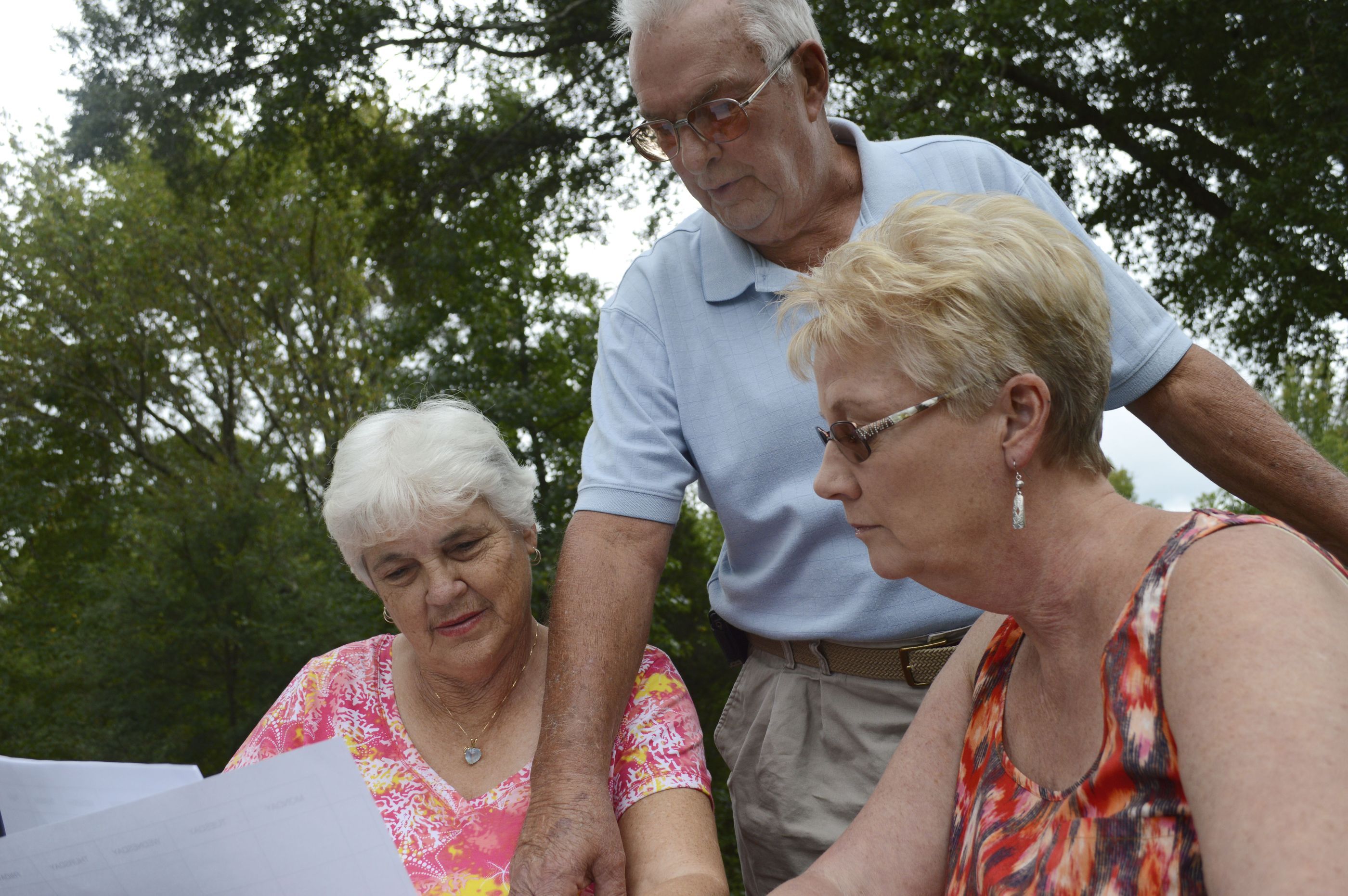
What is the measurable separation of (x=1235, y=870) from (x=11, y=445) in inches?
687

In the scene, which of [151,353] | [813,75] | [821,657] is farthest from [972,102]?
[151,353]

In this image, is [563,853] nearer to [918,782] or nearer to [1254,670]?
[918,782]

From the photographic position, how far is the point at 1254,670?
1.07 m

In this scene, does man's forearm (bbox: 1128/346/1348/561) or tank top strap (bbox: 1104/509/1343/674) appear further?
man's forearm (bbox: 1128/346/1348/561)

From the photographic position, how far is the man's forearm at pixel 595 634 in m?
1.83

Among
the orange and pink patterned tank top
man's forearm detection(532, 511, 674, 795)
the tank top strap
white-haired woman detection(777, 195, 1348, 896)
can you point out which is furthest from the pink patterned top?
the tank top strap

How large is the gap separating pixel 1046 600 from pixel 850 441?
31 cm

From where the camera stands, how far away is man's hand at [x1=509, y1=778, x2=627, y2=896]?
1.73 metres

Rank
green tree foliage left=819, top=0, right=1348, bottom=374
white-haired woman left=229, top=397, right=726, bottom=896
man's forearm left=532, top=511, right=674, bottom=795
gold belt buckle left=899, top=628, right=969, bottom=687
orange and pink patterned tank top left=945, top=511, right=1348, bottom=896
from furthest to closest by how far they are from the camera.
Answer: green tree foliage left=819, top=0, right=1348, bottom=374 < white-haired woman left=229, top=397, right=726, bottom=896 < gold belt buckle left=899, top=628, right=969, bottom=687 < man's forearm left=532, top=511, right=674, bottom=795 < orange and pink patterned tank top left=945, top=511, right=1348, bottom=896

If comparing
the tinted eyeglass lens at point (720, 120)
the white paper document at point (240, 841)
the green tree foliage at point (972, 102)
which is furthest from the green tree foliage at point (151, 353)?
the white paper document at point (240, 841)

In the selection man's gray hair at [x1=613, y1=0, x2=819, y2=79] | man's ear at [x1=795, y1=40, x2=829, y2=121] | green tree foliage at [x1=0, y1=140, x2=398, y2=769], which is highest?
man's gray hair at [x1=613, y1=0, x2=819, y2=79]

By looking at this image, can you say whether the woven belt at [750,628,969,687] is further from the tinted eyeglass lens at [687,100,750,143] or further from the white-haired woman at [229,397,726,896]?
the tinted eyeglass lens at [687,100,750,143]

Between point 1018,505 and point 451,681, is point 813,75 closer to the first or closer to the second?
point 1018,505

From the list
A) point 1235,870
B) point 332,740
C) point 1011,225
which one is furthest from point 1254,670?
point 332,740
